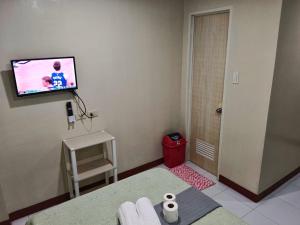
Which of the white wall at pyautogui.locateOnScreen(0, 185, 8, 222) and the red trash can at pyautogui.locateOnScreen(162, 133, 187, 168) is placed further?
the red trash can at pyautogui.locateOnScreen(162, 133, 187, 168)

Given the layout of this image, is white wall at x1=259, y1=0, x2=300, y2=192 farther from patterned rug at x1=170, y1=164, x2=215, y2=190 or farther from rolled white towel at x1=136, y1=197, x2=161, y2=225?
rolled white towel at x1=136, y1=197, x2=161, y2=225

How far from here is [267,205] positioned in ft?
9.11

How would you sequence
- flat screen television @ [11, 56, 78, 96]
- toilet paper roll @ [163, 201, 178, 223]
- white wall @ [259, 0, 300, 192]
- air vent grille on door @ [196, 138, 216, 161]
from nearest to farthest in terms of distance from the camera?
toilet paper roll @ [163, 201, 178, 223] → flat screen television @ [11, 56, 78, 96] → white wall @ [259, 0, 300, 192] → air vent grille on door @ [196, 138, 216, 161]

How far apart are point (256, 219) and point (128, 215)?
1.69 m

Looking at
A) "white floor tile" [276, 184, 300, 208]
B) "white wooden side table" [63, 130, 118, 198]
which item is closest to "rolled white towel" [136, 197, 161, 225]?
"white wooden side table" [63, 130, 118, 198]

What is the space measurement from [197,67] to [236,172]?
153cm

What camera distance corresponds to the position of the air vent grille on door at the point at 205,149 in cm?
341

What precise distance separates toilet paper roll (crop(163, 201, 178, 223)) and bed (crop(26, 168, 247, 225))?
175 mm

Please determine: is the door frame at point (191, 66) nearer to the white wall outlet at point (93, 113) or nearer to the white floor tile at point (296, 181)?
the white floor tile at point (296, 181)

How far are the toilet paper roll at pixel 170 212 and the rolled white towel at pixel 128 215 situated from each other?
207 millimetres

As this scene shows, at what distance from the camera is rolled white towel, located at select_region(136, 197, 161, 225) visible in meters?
1.54

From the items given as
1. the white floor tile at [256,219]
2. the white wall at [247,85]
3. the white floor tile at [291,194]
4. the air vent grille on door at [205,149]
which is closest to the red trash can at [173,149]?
the air vent grille on door at [205,149]

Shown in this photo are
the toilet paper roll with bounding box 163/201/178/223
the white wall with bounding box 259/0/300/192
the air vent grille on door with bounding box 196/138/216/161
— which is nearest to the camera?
the toilet paper roll with bounding box 163/201/178/223

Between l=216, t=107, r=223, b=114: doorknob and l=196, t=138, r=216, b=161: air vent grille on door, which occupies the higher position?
l=216, t=107, r=223, b=114: doorknob
